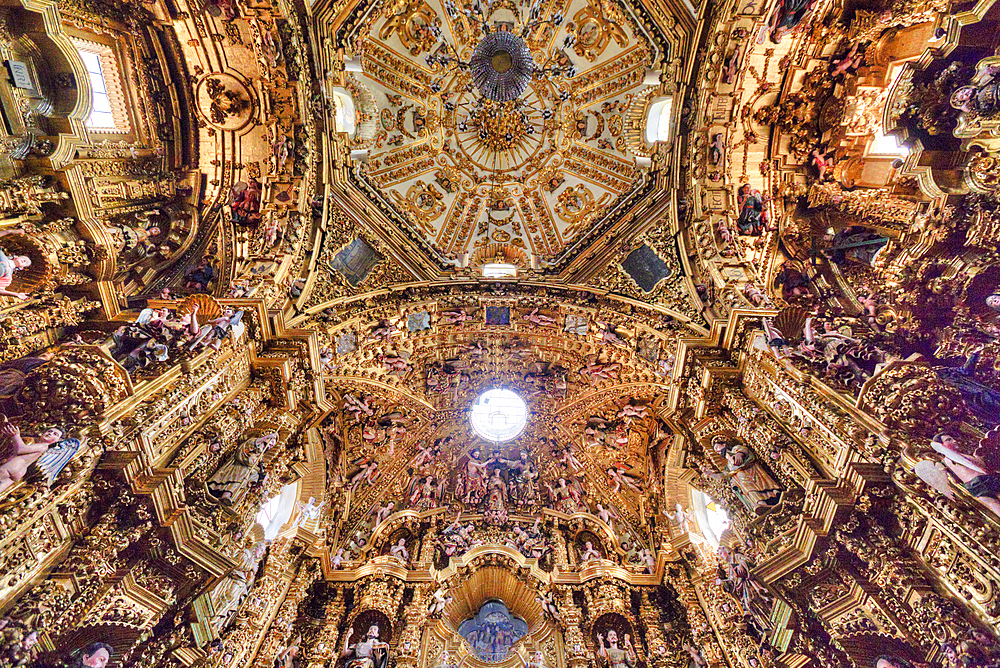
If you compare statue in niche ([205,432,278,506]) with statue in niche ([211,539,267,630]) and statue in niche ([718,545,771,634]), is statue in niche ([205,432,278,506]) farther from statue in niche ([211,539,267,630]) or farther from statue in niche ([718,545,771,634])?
statue in niche ([718,545,771,634])

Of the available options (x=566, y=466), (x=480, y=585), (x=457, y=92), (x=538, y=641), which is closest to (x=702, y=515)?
(x=566, y=466)

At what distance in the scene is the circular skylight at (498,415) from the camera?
14398mm

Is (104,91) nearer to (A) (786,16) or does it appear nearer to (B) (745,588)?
(A) (786,16)

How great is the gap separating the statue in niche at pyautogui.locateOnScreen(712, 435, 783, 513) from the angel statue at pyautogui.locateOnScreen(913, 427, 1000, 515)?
2370mm

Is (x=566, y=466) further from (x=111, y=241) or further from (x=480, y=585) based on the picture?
(x=111, y=241)

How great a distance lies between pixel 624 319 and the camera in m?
11.7

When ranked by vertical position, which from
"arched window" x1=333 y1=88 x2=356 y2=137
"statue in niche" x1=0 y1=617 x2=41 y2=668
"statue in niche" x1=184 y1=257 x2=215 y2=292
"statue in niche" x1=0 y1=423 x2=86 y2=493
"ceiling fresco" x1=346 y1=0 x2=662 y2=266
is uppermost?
"ceiling fresco" x1=346 y1=0 x2=662 y2=266

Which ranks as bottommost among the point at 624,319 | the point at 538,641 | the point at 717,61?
the point at 538,641

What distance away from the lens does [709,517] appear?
1092cm

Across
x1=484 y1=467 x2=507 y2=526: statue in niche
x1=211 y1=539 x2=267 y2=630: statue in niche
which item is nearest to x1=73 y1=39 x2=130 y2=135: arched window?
x1=211 y1=539 x2=267 y2=630: statue in niche

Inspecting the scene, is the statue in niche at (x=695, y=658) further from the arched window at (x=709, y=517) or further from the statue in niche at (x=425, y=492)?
the statue in niche at (x=425, y=492)

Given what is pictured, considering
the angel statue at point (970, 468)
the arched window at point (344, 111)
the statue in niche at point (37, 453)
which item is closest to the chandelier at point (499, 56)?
the arched window at point (344, 111)

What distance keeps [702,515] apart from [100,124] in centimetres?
1706

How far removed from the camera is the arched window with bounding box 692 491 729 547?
1031 cm
